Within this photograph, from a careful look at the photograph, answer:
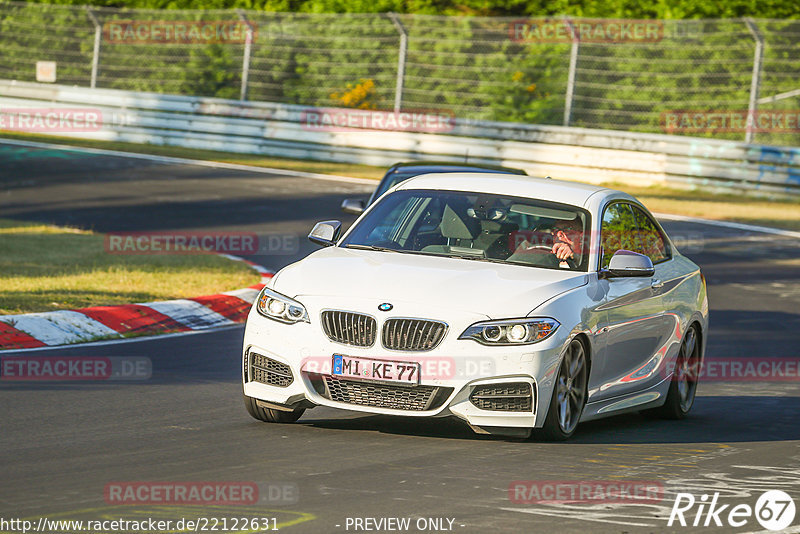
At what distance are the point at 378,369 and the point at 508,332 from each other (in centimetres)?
73

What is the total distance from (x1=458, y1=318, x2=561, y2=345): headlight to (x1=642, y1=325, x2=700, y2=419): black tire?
2.33 m

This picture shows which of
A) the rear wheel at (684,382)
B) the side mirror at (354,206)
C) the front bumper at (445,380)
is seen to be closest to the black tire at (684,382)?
the rear wheel at (684,382)

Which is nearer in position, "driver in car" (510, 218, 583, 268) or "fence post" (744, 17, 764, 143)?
"driver in car" (510, 218, 583, 268)

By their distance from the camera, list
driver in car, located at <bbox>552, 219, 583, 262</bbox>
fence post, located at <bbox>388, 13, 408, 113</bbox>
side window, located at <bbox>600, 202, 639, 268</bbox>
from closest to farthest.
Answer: driver in car, located at <bbox>552, 219, 583, 262</bbox>, side window, located at <bbox>600, 202, 639, 268</bbox>, fence post, located at <bbox>388, 13, 408, 113</bbox>

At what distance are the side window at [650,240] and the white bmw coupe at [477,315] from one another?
37 mm

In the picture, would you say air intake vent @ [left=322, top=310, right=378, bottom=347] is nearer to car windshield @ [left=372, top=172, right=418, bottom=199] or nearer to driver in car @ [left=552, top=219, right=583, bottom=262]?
driver in car @ [left=552, top=219, right=583, bottom=262]

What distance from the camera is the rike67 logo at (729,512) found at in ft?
20.6

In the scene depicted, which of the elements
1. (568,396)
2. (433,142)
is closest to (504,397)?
(568,396)

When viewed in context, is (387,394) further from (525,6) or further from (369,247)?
(525,6)

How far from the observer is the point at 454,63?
30391 millimetres

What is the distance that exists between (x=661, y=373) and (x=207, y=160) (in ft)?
67.1

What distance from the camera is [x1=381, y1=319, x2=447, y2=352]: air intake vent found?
7730 millimetres

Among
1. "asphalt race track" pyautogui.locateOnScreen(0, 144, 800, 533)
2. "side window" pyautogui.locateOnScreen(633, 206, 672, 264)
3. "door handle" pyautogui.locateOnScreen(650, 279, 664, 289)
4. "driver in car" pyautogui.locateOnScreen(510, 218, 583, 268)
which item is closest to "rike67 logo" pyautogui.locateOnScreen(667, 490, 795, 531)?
"asphalt race track" pyautogui.locateOnScreen(0, 144, 800, 533)

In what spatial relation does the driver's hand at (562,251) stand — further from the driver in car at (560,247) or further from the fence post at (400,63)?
the fence post at (400,63)
